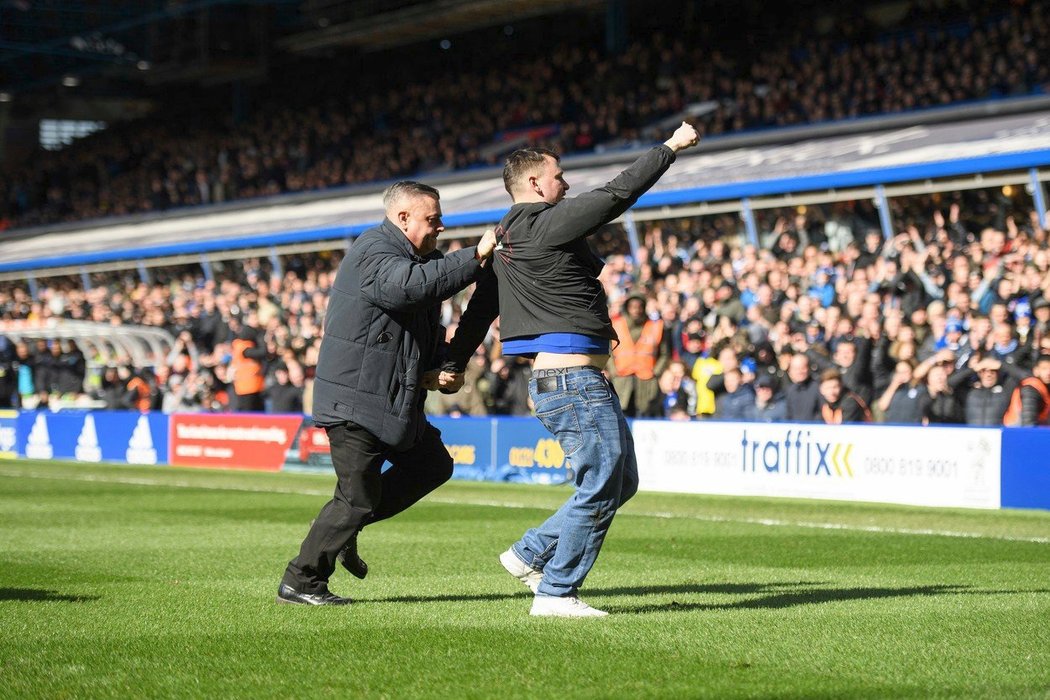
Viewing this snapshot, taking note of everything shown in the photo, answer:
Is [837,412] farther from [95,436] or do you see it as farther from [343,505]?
[95,436]

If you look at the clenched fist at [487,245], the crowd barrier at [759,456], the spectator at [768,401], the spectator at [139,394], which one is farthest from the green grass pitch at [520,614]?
the spectator at [139,394]

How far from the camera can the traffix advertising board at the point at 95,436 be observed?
86.7ft

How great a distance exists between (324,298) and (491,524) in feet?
53.8

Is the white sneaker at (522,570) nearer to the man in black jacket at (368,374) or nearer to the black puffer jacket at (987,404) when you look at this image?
the man in black jacket at (368,374)

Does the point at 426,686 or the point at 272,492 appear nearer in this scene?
the point at 426,686

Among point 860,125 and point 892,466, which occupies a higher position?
point 860,125

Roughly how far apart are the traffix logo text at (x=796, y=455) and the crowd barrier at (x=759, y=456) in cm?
1

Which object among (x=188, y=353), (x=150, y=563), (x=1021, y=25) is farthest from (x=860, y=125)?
(x=150, y=563)

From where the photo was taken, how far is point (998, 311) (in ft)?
53.3

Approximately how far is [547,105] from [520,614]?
30917 mm

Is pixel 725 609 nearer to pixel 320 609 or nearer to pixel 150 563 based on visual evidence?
pixel 320 609

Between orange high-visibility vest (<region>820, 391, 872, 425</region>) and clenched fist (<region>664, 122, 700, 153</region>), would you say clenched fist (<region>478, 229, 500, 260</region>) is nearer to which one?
clenched fist (<region>664, 122, 700, 153</region>)

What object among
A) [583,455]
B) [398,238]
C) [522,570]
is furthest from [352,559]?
[398,238]

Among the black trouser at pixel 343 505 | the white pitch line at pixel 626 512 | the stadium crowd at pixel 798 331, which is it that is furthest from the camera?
the stadium crowd at pixel 798 331
